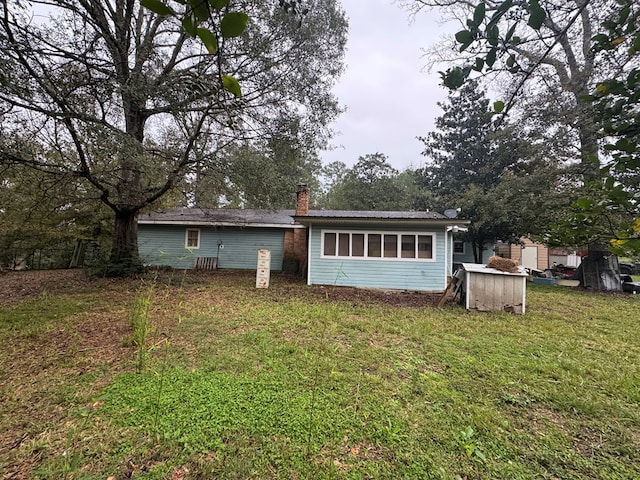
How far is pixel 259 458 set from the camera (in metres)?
1.92

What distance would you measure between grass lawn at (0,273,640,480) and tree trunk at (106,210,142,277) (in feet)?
11.9

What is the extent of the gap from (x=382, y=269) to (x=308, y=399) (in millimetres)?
6358

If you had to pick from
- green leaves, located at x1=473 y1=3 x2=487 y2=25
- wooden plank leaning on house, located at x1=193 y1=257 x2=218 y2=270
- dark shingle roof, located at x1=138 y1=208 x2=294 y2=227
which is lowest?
wooden plank leaning on house, located at x1=193 y1=257 x2=218 y2=270

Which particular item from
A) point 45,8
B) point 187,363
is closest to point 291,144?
point 45,8

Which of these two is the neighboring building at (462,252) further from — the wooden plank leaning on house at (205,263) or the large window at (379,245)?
the wooden plank leaning on house at (205,263)

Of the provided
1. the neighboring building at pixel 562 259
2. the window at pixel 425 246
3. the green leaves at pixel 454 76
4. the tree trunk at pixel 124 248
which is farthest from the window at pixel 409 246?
the neighboring building at pixel 562 259

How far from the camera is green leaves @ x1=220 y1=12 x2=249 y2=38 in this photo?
559 mm

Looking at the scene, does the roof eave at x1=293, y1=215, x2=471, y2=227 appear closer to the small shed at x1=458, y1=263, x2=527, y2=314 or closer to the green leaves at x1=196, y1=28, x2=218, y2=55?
the small shed at x1=458, y1=263, x2=527, y2=314

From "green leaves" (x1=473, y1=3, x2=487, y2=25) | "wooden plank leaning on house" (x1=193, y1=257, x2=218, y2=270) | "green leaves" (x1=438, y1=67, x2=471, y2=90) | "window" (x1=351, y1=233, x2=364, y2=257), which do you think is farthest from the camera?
"wooden plank leaning on house" (x1=193, y1=257, x2=218, y2=270)

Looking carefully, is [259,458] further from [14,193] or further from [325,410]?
[14,193]

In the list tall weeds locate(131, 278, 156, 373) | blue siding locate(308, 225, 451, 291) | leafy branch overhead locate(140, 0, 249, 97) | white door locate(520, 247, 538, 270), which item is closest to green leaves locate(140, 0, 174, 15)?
leafy branch overhead locate(140, 0, 249, 97)

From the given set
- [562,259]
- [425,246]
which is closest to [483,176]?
[562,259]

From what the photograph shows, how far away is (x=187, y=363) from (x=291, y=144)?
6433 millimetres

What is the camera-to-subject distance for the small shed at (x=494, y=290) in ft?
20.2
